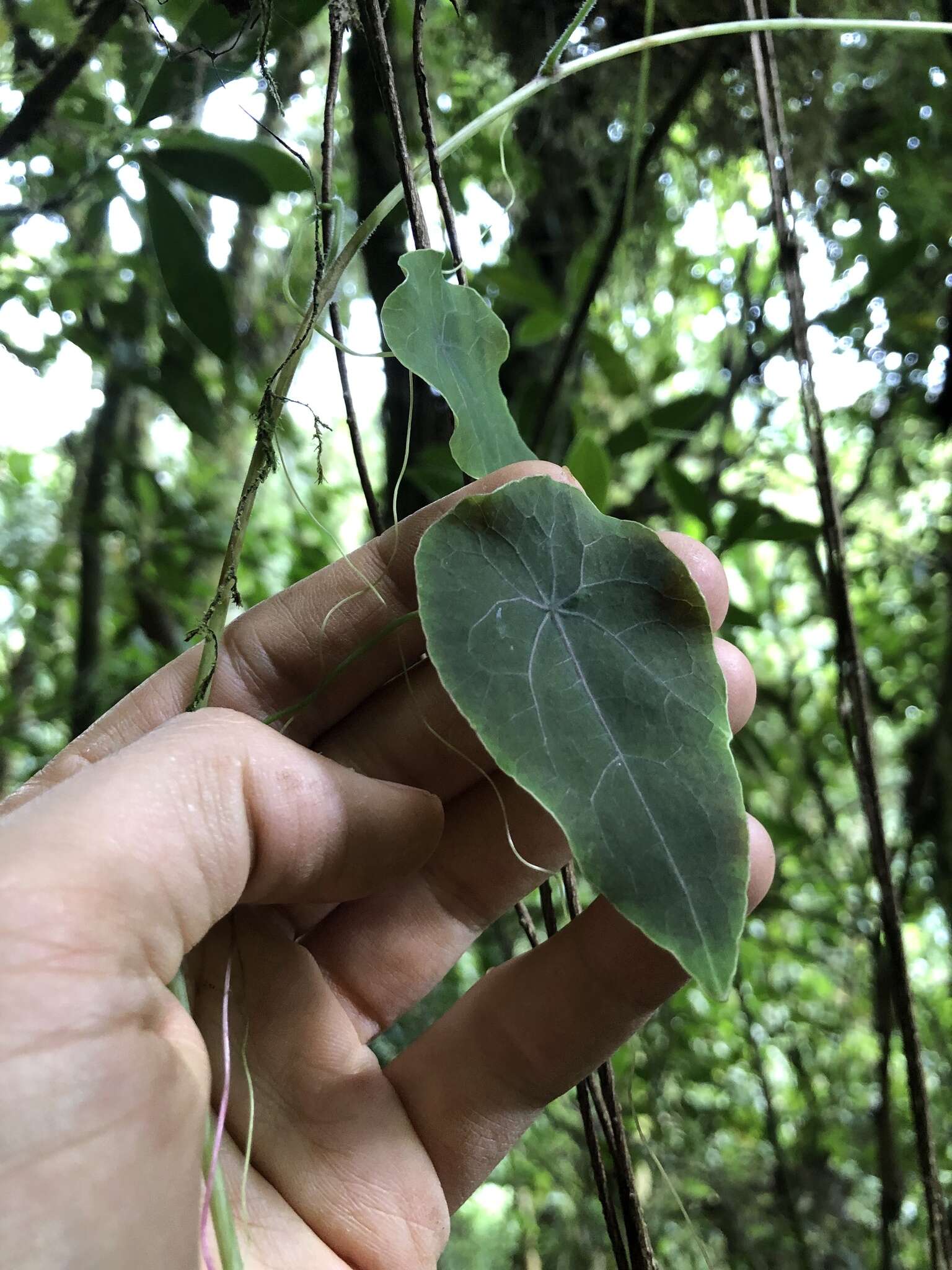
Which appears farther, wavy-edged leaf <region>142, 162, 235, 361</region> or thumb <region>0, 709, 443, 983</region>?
wavy-edged leaf <region>142, 162, 235, 361</region>

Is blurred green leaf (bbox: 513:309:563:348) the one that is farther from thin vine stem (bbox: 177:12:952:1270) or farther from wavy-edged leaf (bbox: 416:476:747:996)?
wavy-edged leaf (bbox: 416:476:747:996)

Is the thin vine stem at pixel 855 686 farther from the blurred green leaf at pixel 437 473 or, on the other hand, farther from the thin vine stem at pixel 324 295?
the blurred green leaf at pixel 437 473

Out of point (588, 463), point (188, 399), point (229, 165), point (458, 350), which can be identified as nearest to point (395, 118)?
point (458, 350)

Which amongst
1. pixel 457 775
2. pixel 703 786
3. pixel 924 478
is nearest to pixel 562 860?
pixel 457 775

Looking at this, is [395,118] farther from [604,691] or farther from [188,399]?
[188,399]

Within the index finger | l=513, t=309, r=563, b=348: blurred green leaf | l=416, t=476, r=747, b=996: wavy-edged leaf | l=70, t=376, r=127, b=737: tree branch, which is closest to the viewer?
l=416, t=476, r=747, b=996: wavy-edged leaf

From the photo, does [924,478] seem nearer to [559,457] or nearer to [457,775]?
[559,457]

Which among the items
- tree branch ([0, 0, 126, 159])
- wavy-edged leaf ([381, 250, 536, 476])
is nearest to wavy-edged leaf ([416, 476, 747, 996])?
wavy-edged leaf ([381, 250, 536, 476])
